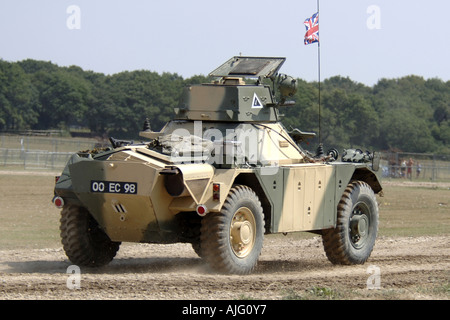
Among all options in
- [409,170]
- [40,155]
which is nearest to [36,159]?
[40,155]

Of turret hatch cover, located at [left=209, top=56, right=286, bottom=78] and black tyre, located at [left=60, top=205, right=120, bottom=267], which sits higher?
turret hatch cover, located at [left=209, top=56, right=286, bottom=78]

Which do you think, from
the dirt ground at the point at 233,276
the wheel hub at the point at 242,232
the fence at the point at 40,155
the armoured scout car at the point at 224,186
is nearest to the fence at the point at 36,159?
the fence at the point at 40,155

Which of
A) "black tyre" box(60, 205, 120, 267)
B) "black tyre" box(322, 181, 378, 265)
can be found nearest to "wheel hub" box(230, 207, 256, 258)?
"black tyre" box(60, 205, 120, 267)

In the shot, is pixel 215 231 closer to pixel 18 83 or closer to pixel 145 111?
pixel 145 111

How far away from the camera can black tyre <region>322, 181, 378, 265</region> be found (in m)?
15.6

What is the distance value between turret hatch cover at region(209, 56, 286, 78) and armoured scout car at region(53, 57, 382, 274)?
0.02 meters

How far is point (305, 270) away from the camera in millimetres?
14766

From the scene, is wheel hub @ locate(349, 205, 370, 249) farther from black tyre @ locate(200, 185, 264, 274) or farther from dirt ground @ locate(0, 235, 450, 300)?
black tyre @ locate(200, 185, 264, 274)

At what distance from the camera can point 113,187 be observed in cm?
1277

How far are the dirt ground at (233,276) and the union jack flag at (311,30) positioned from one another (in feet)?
16.0

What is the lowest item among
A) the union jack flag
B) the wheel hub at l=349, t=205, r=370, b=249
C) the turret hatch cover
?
the wheel hub at l=349, t=205, r=370, b=249

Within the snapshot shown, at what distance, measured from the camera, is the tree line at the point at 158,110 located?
58.1 metres

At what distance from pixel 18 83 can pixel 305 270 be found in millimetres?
59630

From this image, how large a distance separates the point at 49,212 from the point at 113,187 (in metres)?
12.7
